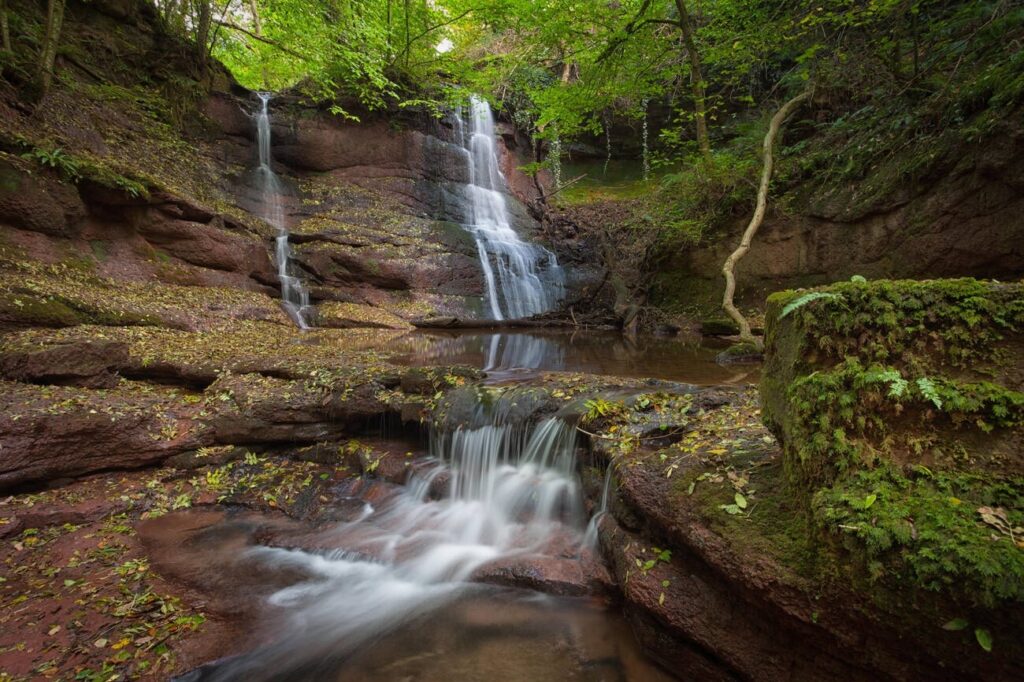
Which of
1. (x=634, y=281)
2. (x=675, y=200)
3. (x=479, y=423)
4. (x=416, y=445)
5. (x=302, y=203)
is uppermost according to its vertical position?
(x=302, y=203)

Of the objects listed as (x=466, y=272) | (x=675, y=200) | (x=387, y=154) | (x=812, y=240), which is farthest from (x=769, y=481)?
(x=387, y=154)

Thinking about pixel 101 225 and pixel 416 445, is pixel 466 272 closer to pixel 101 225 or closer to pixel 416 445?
pixel 101 225

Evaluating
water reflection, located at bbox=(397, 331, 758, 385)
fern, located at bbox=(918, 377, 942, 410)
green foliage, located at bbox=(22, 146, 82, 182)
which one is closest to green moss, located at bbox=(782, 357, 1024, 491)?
fern, located at bbox=(918, 377, 942, 410)

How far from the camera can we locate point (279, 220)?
15367 mm

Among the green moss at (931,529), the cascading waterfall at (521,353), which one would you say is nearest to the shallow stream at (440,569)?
the green moss at (931,529)

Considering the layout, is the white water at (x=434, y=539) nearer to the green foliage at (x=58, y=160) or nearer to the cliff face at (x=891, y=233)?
the cliff face at (x=891, y=233)

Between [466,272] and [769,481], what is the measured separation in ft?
48.4

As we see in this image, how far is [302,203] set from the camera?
1619cm

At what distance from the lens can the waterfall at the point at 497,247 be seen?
54.9ft

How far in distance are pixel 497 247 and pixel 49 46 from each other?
41.5 feet

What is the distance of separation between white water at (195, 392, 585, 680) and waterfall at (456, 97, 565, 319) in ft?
37.0

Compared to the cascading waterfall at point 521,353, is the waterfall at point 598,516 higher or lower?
lower

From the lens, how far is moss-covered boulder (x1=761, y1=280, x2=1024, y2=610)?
5.00 ft

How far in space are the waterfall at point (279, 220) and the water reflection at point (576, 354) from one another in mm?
3718
